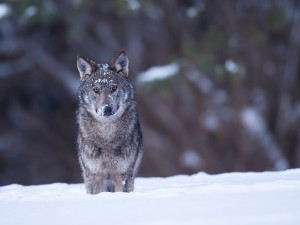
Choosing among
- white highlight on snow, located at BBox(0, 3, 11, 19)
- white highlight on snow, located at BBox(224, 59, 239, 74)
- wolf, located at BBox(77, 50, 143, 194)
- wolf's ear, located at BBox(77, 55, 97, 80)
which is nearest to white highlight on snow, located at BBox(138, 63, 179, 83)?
white highlight on snow, located at BBox(224, 59, 239, 74)

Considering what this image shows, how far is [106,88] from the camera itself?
8.93m

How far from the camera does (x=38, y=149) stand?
27312 mm

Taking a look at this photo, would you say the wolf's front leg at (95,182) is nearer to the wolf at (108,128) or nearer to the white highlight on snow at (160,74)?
the wolf at (108,128)

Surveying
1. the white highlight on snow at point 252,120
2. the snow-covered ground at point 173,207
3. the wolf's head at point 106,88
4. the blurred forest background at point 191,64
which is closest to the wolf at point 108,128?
the wolf's head at point 106,88

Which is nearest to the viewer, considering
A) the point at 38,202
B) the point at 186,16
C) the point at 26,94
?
the point at 38,202

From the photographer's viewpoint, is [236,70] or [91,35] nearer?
[236,70]

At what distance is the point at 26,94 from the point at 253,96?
8.26 meters

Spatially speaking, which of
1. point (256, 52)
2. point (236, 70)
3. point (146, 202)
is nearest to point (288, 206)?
point (146, 202)

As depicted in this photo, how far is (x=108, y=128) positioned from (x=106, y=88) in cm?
Answer: 44

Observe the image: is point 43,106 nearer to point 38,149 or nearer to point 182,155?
point 38,149

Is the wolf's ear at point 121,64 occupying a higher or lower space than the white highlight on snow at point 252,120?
lower

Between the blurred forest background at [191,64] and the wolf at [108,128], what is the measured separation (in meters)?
9.59

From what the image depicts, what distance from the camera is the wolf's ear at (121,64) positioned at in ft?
30.2

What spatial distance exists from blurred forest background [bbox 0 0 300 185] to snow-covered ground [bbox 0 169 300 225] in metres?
11.4
